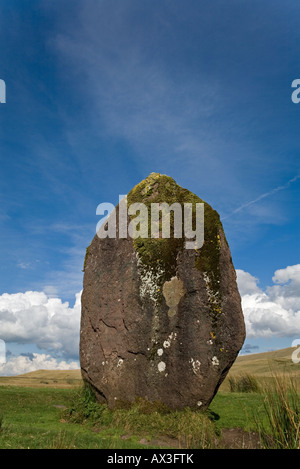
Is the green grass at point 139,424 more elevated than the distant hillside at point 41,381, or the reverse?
the green grass at point 139,424

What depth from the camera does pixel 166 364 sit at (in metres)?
12.3

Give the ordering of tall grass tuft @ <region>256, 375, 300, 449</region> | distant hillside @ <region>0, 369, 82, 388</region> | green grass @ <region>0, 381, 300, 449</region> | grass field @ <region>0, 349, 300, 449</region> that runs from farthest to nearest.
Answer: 1. distant hillside @ <region>0, 369, 82, 388</region>
2. grass field @ <region>0, 349, 300, 449</region>
3. green grass @ <region>0, 381, 300, 449</region>
4. tall grass tuft @ <region>256, 375, 300, 449</region>

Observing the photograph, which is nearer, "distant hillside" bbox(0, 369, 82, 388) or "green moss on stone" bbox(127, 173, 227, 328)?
"green moss on stone" bbox(127, 173, 227, 328)

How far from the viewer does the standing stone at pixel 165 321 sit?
39.7 feet

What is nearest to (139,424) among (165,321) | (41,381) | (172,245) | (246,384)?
(165,321)

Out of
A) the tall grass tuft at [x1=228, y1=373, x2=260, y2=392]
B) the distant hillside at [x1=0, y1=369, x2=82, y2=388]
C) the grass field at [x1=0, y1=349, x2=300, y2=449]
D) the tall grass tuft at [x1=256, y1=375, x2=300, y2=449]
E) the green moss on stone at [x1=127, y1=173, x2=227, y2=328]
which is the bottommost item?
the distant hillside at [x1=0, y1=369, x2=82, y2=388]

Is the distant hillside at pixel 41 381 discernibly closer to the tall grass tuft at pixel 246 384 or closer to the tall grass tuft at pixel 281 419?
the tall grass tuft at pixel 246 384

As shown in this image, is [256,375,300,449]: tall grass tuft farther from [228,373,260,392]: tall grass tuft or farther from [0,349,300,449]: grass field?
[228,373,260,392]: tall grass tuft

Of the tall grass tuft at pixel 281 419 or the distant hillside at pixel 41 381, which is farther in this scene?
the distant hillside at pixel 41 381

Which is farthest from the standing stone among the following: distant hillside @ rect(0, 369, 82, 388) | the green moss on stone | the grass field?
distant hillside @ rect(0, 369, 82, 388)

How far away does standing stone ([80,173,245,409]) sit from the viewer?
12.1 meters

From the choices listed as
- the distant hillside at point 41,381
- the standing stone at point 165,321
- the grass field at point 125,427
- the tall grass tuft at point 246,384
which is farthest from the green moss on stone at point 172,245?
the distant hillside at point 41,381

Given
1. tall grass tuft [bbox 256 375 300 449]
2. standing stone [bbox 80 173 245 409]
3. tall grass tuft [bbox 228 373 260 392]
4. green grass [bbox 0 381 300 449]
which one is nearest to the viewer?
tall grass tuft [bbox 256 375 300 449]
